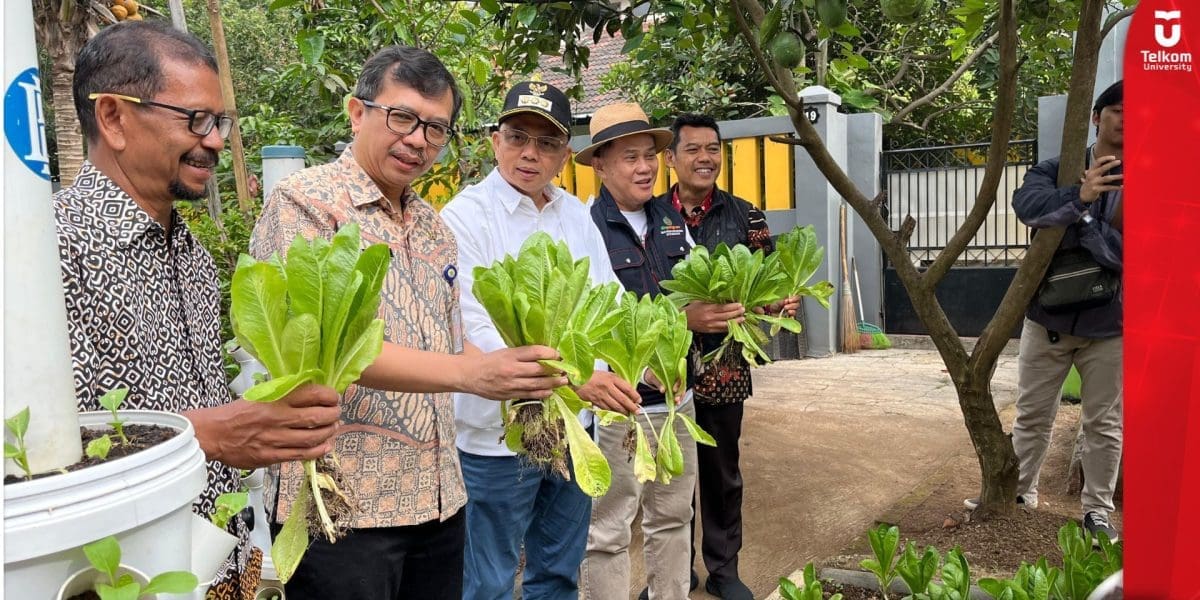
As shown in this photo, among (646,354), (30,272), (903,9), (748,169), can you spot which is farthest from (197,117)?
(748,169)

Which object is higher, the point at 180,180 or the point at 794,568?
the point at 180,180

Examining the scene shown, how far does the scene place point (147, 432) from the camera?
117 centimetres

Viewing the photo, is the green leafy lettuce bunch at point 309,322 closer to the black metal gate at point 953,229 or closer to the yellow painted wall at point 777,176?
the yellow painted wall at point 777,176

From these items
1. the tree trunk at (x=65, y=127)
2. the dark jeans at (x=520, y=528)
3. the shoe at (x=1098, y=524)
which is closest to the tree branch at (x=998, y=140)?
the shoe at (x=1098, y=524)

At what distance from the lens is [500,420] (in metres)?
2.63

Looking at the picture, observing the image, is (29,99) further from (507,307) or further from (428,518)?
(428,518)

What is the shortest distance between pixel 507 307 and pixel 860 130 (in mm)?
8834

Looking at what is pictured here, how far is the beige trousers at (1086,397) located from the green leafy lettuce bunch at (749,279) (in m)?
1.44

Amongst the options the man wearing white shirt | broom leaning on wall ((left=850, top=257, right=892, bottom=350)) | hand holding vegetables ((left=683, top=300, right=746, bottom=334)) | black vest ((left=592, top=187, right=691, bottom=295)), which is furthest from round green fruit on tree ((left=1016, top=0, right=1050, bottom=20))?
broom leaning on wall ((left=850, top=257, right=892, bottom=350))

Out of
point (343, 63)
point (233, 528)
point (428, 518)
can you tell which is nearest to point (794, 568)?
point (428, 518)

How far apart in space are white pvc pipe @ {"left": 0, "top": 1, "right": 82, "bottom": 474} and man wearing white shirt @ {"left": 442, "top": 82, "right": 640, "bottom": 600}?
1.62 meters

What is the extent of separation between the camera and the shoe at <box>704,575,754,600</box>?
3.72m

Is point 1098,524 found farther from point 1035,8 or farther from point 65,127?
point 65,127

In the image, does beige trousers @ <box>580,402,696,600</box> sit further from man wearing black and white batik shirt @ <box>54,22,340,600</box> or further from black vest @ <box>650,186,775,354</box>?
man wearing black and white batik shirt @ <box>54,22,340,600</box>
